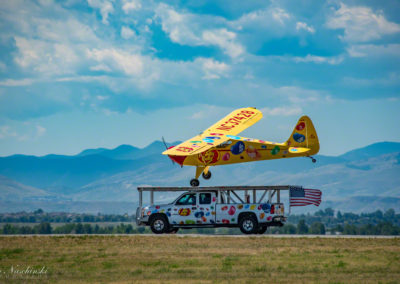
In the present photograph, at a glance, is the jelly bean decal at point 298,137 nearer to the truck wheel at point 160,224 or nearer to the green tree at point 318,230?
the truck wheel at point 160,224

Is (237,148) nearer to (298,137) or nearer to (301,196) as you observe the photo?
(298,137)

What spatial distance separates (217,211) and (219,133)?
8573 mm

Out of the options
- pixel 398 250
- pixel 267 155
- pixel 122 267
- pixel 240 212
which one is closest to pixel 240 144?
pixel 267 155

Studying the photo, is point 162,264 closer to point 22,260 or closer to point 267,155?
point 22,260

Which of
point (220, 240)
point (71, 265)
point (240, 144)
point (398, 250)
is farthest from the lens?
point (240, 144)

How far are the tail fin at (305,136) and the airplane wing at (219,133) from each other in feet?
10.9

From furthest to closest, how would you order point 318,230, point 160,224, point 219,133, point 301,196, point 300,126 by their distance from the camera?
point 318,230, point 219,133, point 300,126, point 160,224, point 301,196

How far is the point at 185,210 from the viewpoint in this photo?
115 ft

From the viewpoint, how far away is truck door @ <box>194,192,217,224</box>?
114ft

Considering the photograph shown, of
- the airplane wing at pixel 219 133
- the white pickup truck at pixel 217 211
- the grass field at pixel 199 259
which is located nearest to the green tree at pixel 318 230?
the airplane wing at pixel 219 133

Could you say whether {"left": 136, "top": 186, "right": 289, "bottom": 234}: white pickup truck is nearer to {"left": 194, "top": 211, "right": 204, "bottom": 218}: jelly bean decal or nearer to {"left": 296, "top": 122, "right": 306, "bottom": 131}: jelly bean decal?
{"left": 194, "top": 211, "right": 204, "bottom": 218}: jelly bean decal

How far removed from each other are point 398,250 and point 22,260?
15033mm

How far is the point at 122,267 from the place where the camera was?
1039 inches

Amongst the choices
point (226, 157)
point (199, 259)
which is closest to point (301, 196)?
point (226, 157)
